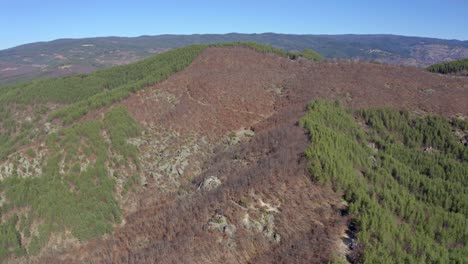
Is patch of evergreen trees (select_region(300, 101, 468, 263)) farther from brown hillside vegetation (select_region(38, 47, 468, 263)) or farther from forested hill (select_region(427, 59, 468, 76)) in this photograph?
forested hill (select_region(427, 59, 468, 76))

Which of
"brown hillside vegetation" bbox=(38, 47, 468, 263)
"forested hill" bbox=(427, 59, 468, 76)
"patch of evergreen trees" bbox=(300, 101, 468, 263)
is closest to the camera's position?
"patch of evergreen trees" bbox=(300, 101, 468, 263)

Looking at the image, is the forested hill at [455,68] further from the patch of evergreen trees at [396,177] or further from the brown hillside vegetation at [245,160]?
the patch of evergreen trees at [396,177]

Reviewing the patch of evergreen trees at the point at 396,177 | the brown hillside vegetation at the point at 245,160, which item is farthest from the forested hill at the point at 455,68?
the patch of evergreen trees at the point at 396,177

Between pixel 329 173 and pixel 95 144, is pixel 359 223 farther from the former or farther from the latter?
pixel 95 144


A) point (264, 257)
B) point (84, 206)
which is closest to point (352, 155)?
point (264, 257)

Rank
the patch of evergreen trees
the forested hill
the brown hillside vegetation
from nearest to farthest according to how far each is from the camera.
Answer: the patch of evergreen trees < the brown hillside vegetation < the forested hill

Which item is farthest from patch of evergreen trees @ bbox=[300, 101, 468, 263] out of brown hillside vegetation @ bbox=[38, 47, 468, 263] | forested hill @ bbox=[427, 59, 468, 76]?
forested hill @ bbox=[427, 59, 468, 76]

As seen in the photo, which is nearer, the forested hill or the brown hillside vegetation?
the brown hillside vegetation

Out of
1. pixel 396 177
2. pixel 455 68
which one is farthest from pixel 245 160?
pixel 455 68
